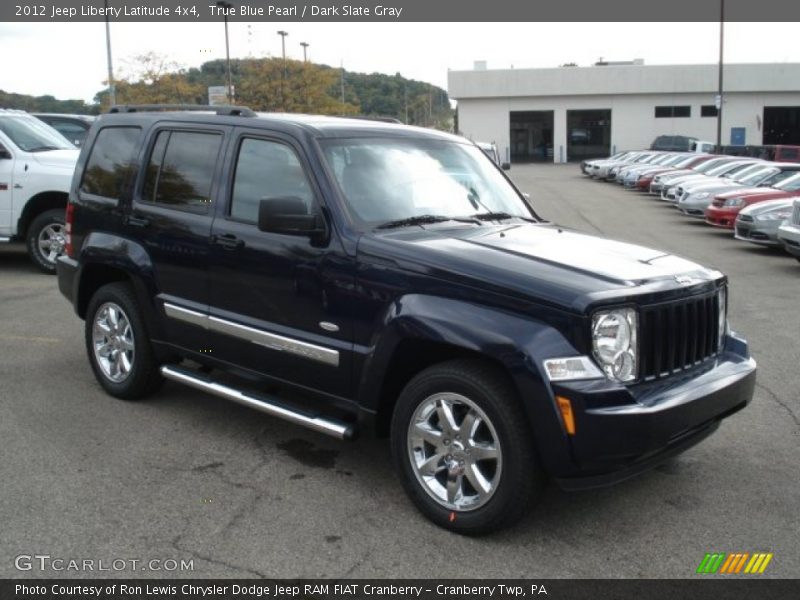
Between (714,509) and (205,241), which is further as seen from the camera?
(205,241)

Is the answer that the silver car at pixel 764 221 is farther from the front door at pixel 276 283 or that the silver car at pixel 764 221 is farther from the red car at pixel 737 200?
the front door at pixel 276 283

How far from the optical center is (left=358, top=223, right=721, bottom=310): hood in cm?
378

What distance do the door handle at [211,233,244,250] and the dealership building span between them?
55756mm

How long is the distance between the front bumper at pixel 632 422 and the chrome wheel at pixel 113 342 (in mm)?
3455

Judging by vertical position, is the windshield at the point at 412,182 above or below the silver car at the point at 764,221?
above

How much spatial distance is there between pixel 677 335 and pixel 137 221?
358 centimetres

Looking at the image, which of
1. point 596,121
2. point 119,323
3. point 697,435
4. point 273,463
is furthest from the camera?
point 596,121

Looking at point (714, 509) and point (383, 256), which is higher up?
point (383, 256)

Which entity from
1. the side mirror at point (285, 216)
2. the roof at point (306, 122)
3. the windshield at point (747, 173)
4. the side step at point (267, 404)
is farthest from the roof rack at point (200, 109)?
the windshield at point (747, 173)

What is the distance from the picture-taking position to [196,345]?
5.31 metres

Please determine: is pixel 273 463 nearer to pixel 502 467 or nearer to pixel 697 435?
pixel 502 467

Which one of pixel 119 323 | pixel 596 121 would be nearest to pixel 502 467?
pixel 119 323

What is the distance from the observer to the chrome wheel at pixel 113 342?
587 cm
